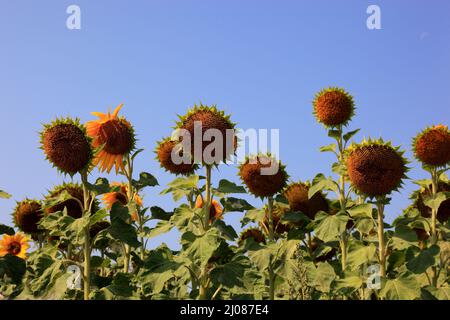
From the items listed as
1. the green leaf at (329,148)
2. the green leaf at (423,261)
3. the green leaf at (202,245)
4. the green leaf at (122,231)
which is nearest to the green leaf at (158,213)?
the green leaf at (122,231)

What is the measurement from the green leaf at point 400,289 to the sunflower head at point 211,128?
210 centimetres

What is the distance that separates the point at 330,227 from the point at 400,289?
1.03 meters

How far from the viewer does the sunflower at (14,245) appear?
930cm

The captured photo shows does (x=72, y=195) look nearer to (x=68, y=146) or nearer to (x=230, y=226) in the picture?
(x=68, y=146)

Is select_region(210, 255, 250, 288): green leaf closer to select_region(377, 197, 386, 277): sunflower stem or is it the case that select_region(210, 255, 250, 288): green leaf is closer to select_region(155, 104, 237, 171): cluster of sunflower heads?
select_region(155, 104, 237, 171): cluster of sunflower heads

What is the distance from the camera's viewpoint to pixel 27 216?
8.23 meters

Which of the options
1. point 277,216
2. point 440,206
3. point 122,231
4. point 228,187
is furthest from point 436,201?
point 122,231

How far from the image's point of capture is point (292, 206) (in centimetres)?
783

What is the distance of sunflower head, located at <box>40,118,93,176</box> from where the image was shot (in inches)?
247

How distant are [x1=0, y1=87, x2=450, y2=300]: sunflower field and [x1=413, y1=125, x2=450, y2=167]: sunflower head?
1 centimetres

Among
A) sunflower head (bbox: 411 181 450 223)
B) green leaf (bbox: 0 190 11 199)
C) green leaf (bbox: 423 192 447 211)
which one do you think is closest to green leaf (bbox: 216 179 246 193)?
green leaf (bbox: 423 192 447 211)
